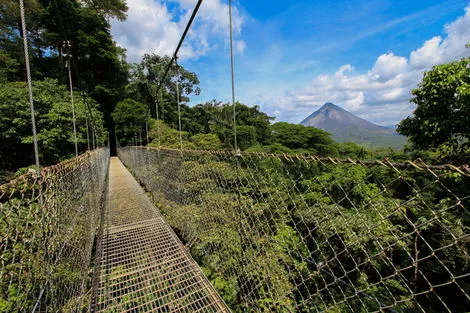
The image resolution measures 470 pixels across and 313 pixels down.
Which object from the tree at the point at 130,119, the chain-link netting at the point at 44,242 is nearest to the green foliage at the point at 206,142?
the tree at the point at 130,119

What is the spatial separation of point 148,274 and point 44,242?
0.81 m

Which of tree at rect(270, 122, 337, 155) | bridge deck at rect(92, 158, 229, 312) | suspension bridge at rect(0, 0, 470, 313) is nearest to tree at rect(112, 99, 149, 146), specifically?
tree at rect(270, 122, 337, 155)

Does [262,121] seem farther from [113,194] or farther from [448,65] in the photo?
[113,194]

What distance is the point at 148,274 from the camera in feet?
4.64

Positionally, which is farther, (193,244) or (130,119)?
(130,119)

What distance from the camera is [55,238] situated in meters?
0.87

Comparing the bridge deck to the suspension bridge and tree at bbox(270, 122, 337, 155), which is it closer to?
the suspension bridge

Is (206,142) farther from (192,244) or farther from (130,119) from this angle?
(192,244)

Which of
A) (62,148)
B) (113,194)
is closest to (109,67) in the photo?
(62,148)

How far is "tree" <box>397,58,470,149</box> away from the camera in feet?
14.5

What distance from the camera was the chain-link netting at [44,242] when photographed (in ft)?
2.12

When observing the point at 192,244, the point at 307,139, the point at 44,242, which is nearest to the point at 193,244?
the point at 192,244

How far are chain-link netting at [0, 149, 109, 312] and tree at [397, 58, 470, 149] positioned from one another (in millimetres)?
5796

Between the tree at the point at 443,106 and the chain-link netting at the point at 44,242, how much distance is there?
19.0 feet
